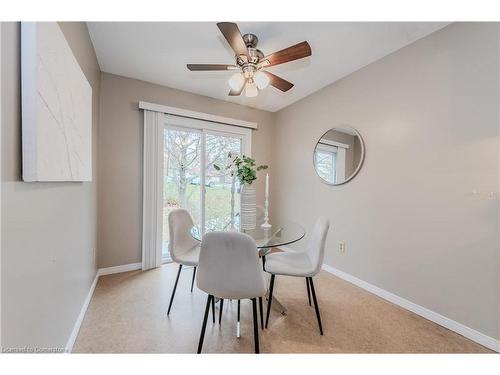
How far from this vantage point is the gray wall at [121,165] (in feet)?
8.07

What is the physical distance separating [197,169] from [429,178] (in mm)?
2613

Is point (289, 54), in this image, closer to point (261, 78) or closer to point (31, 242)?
point (261, 78)

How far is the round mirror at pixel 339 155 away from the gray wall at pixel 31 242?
2542 mm

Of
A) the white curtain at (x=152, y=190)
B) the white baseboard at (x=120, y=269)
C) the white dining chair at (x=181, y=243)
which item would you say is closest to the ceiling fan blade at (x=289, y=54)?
the white dining chair at (x=181, y=243)

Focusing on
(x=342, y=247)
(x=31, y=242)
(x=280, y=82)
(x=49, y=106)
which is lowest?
(x=342, y=247)

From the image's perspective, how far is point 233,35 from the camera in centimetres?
139

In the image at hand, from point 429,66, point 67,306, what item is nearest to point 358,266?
point 429,66

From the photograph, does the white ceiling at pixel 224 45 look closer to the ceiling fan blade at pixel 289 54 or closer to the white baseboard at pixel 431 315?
the ceiling fan blade at pixel 289 54

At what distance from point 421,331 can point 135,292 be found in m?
2.51

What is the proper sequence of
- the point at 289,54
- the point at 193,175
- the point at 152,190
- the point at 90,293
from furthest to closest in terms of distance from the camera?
the point at 193,175, the point at 152,190, the point at 90,293, the point at 289,54

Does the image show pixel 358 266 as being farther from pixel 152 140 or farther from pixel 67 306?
pixel 152 140

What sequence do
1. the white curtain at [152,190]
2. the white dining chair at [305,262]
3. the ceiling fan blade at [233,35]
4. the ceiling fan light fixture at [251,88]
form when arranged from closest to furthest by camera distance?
the ceiling fan blade at [233,35]
the white dining chair at [305,262]
the ceiling fan light fixture at [251,88]
the white curtain at [152,190]

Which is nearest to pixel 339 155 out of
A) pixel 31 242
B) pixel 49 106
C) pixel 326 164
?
pixel 326 164

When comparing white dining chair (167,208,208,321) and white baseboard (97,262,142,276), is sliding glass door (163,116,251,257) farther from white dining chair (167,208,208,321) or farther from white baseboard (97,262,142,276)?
white dining chair (167,208,208,321)
